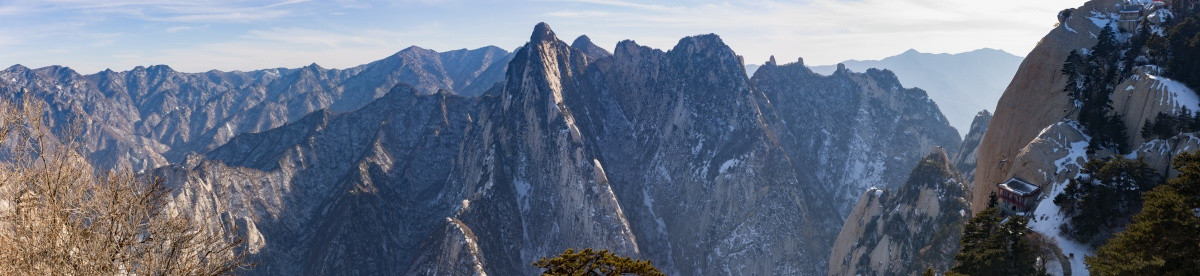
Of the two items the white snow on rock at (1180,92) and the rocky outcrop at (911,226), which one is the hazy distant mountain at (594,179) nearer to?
the rocky outcrop at (911,226)

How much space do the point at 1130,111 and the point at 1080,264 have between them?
21636 mm

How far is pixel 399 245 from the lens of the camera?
158750 millimetres

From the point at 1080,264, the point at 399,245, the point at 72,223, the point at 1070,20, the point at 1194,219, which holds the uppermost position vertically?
the point at 1070,20

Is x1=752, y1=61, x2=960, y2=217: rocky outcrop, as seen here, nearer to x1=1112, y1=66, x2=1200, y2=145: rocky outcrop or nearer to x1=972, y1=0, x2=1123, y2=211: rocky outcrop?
x1=972, y1=0, x2=1123, y2=211: rocky outcrop

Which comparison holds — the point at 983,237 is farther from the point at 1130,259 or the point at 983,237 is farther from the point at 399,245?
the point at 399,245

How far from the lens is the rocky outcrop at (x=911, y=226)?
82.0 m

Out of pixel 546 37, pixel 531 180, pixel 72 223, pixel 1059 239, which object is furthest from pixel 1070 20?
pixel 546 37

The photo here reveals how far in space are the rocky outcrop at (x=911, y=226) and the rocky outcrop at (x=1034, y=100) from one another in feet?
36.2

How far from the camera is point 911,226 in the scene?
9375 cm

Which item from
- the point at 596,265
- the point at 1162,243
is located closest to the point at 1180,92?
the point at 1162,243

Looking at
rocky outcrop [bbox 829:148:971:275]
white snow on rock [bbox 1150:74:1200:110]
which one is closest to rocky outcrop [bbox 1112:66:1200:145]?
white snow on rock [bbox 1150:74:1200:110]

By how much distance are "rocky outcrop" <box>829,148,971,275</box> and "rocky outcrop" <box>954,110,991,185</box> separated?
1244 inches

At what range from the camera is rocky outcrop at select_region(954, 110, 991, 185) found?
132 meters

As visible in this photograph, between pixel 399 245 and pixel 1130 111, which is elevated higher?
pixel 1130 111
